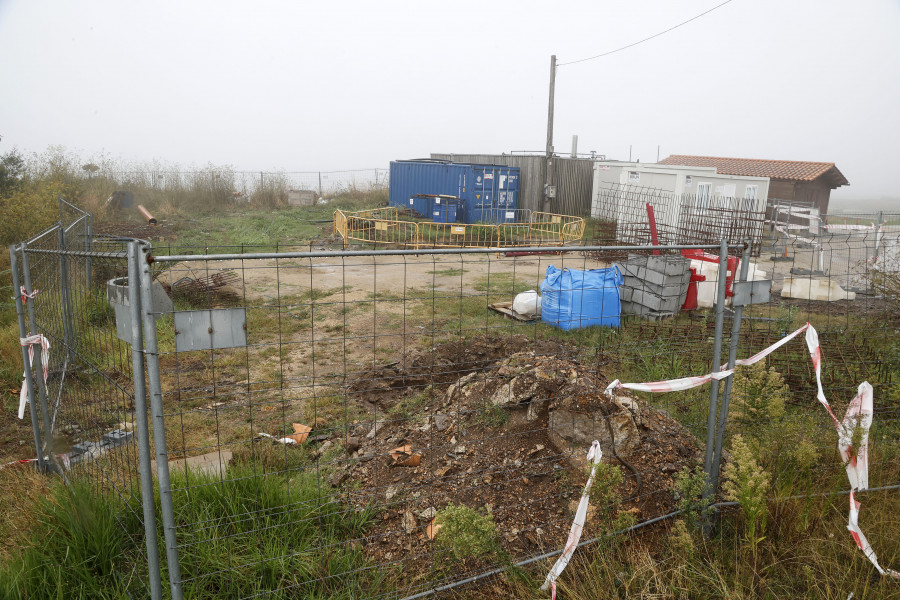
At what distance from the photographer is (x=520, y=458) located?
4.06 metres

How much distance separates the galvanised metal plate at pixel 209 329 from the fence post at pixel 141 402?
15 cm

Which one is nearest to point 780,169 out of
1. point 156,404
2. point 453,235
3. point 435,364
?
point 453,235

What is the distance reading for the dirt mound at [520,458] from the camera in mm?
3643

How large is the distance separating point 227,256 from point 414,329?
6.70m

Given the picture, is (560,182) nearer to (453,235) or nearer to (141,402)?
(453,235)

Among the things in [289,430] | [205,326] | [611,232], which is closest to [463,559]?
[205,326]

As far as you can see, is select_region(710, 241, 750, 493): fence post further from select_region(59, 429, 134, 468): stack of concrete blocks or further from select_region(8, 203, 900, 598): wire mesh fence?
select_region(59, 429, 134, 468): stack of concrete blocks

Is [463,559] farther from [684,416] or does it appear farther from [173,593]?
[684,416]

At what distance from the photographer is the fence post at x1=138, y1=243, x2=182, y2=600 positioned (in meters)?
2.44

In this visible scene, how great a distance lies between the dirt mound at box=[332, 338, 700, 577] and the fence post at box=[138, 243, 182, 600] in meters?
1.07

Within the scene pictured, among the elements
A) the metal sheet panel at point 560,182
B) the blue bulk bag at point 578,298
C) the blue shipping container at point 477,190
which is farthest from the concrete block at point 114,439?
the metal sheet panel at point 560,182

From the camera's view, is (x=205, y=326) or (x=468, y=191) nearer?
(x=205, y=326)

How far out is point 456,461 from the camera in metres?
4.17

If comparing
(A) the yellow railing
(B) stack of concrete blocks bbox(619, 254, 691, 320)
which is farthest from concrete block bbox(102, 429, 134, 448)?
(A) the yellow railing
